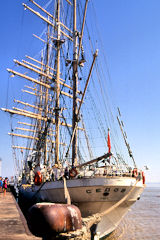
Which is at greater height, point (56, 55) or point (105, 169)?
point (56, 55)

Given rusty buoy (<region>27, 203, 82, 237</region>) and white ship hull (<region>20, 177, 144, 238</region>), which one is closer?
rusty buoy (<region>27, 203, 82, 237</region>)

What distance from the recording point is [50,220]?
4.77 m

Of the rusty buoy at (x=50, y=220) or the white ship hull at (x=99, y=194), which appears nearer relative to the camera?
the rusty buoy at (x=50, y=220)

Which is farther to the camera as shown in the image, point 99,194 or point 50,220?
point 99,194

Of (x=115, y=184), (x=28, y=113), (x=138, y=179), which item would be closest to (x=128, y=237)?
(x=138, y=179)

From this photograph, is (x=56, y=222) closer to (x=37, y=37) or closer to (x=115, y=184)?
(x=115, y=184)

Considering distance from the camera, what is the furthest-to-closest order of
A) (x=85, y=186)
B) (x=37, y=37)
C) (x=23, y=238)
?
(x=37, y=37) < (x=85, y=186) < (x=23, y=238)

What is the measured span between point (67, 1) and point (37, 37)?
1213 centimetres

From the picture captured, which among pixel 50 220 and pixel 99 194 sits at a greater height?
pixel 50 220

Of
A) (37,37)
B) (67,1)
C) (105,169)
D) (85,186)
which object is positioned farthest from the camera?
(37,37)

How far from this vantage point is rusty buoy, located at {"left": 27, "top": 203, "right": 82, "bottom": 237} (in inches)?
189

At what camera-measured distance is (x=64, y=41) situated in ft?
120

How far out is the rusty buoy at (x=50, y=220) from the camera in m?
4.79

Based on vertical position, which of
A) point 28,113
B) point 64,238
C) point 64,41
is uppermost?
point 64,41
